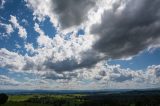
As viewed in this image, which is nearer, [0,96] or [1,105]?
[1,105]
